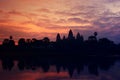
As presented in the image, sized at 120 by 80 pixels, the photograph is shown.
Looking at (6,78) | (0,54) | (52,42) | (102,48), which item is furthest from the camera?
(52,42)

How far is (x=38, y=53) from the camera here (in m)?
139

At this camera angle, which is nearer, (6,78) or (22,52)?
(6,78)

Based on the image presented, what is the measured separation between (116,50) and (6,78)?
12244 centimetres

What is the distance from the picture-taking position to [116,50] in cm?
16625

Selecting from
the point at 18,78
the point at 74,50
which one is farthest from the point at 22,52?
the point at 18,78

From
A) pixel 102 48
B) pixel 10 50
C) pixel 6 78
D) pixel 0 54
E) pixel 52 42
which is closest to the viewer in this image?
pixel 6 78

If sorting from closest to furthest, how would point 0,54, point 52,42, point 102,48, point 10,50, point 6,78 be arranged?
point 6,78, point 0,54, point 10,50, point 102,48, point 52,42

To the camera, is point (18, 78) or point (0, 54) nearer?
point (18, 78)

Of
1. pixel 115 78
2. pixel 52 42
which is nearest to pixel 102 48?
pixel 52 42

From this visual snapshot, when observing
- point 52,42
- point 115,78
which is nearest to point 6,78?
point 115,78

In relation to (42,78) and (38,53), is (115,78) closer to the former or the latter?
(42,78)

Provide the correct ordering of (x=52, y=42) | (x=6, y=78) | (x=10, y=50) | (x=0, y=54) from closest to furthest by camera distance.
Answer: (x=6, y=78), (x=0, y=54), (x=10, y=50), (x=52, y=42)

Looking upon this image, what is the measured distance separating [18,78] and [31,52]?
90533 millimetres

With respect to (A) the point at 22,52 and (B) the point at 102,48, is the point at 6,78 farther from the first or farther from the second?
A: (B) the point at 102,48
